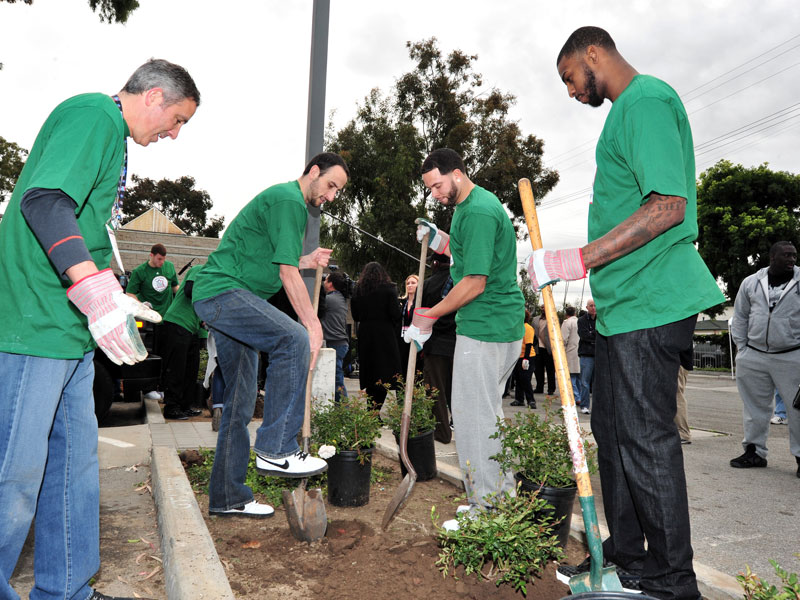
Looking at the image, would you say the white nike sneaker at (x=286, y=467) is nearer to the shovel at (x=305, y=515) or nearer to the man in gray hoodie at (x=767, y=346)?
the shovel at (x=305, y=515)

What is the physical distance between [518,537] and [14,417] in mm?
1818

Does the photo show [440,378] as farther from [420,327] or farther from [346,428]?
[420,327]

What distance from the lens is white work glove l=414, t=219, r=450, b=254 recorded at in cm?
408

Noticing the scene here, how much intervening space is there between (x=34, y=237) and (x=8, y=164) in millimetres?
33231

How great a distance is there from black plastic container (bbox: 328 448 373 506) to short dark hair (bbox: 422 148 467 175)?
6.04 feet

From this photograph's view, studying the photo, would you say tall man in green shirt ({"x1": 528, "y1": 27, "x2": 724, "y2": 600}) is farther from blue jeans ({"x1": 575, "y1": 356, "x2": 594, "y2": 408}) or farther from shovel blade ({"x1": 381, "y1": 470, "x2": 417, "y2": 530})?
blue jeans ({"x1": 575, "y1": 356, "x2": 594, "y2": 408})

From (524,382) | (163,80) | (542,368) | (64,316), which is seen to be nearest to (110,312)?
(64,316)

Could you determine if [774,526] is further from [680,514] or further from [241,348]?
[241,348]

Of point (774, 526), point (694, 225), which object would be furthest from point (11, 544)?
point (774, 526)

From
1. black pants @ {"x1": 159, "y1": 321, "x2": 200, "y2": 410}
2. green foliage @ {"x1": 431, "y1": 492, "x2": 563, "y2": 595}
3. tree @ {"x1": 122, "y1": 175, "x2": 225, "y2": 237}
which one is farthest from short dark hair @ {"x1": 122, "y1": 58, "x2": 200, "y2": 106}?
tree @ {"x1": 122, "y1": 175, "x2": 225, "y2": 237}

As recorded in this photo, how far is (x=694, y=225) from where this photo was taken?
2312 mm

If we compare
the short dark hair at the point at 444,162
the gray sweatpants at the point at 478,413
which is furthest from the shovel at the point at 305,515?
the short dark hair at the point at 444,162

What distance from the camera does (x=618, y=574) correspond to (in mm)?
2389

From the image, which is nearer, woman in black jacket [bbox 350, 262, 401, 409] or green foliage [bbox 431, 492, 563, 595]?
green foliage [bbox 431, 492, 563, 595]
